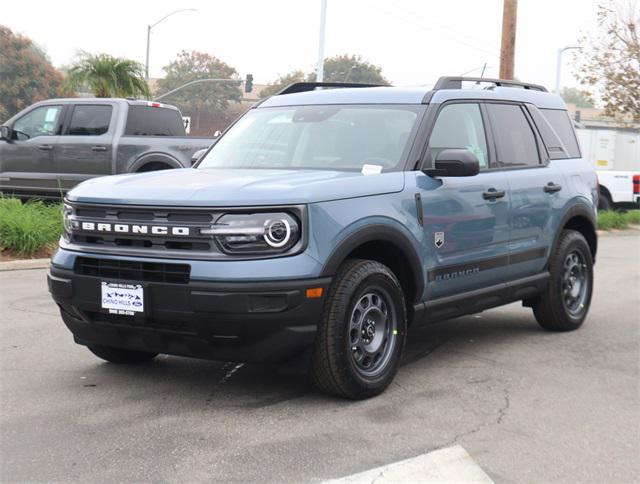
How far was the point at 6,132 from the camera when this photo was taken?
1462cm

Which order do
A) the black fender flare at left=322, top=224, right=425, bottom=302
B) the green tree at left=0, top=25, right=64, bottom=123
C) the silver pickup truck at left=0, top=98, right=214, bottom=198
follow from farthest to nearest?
1. the green tree at left=0, top=25, right=64, bottom=123
2. the silver pickup truck at left=0, top=98, right=214, bottom=198
3. the black fender flare at left=322, top=224, right=425, bottom=302

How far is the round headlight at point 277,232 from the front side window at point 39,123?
34.4 feet

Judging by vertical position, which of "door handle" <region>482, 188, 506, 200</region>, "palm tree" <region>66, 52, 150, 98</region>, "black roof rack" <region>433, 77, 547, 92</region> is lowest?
"door handle" <region>482, 188, 506, 200</region>

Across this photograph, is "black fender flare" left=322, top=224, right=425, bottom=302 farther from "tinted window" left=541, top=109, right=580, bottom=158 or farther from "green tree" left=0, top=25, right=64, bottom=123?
"green tree" left=0, top=25, right=64, bottom=123

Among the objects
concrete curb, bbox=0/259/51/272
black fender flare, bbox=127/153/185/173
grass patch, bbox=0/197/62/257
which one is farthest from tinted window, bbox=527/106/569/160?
black fender flare, bbox=127/153/185/173

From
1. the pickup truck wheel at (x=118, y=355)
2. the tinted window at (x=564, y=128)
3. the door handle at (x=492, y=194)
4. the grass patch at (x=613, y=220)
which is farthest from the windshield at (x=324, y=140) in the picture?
the grass patch at (x=613, y=220)

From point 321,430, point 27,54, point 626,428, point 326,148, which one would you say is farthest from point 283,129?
point 27,54

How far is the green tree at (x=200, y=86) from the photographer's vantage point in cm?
8306

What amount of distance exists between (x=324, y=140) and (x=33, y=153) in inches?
368

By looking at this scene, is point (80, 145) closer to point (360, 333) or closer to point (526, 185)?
point (526, 185)

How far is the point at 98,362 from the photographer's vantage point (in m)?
6.37

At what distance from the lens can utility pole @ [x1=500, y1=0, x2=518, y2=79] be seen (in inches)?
752

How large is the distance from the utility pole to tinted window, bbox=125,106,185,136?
23.5 ft

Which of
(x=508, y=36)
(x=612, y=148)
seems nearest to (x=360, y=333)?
(x=508, y=36)
